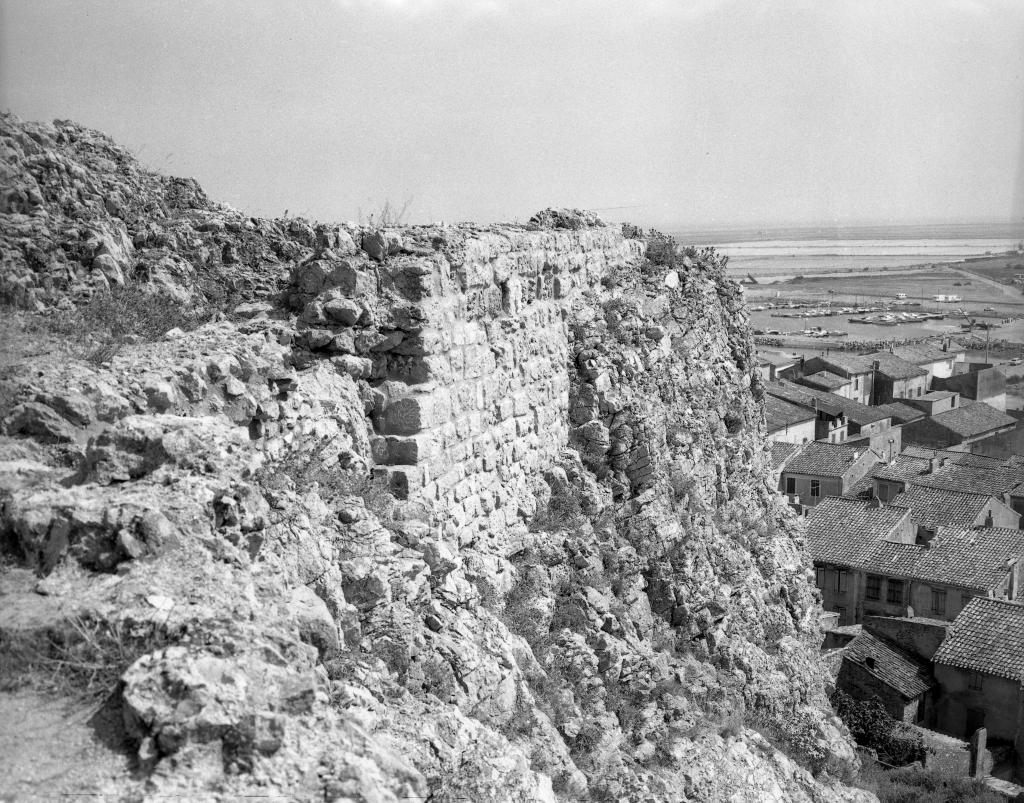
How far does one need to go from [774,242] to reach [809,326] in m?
82.1

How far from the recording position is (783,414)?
124ft

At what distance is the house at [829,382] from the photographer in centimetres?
4309

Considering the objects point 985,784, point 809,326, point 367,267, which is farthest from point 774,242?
point 367,267

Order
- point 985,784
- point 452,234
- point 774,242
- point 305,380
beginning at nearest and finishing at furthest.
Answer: point 305,380, point 452,234, point 985,784, point 774,242

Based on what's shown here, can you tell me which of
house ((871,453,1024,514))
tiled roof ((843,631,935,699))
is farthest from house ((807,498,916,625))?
house ((871,453,1024,514))

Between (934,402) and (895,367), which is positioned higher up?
(895,367)

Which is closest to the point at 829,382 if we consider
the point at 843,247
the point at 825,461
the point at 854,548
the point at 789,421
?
the point at 789,421

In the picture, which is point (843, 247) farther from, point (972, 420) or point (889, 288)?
point (972, 420)

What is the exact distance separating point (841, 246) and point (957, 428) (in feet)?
400

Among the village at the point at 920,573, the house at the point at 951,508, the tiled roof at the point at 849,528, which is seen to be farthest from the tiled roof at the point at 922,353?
the tiled roof at the point at 849,528

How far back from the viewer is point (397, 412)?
7.31 meters

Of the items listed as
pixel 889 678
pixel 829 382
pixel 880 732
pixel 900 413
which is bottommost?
pixel 880 732

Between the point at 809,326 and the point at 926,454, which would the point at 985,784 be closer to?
the point at 926,454

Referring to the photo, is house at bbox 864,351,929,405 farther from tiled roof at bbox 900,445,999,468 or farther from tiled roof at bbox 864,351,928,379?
tiled roof at bbox 900,445,999,468
